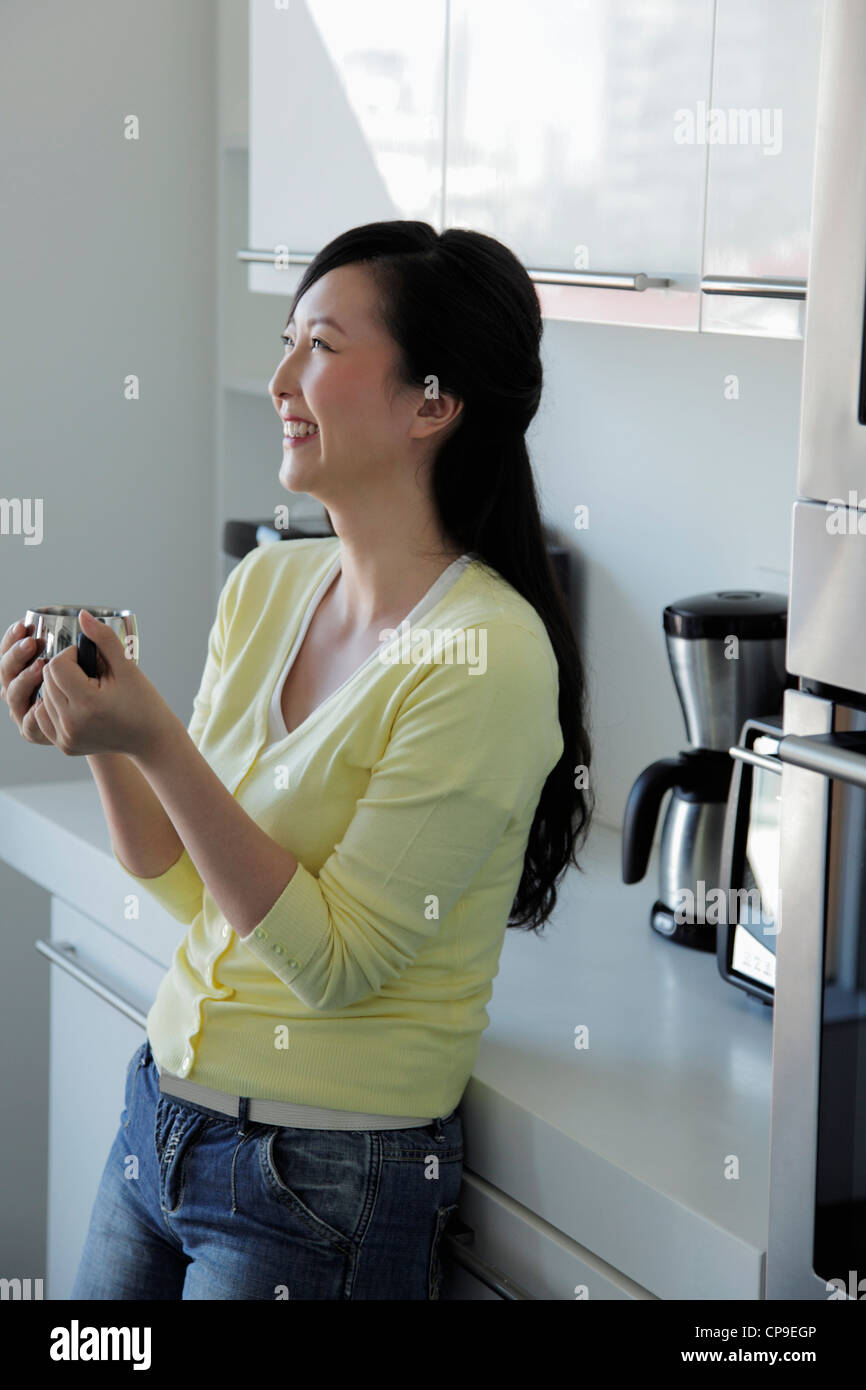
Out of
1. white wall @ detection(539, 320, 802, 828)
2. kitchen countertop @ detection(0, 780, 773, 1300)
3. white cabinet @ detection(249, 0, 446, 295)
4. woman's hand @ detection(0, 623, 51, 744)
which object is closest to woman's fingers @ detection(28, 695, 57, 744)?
woman's hand @ detection(0, 623, 51, 744)

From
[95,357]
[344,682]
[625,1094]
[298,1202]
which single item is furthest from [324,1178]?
[95,357]

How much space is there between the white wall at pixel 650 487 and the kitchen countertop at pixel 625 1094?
34 centimetres

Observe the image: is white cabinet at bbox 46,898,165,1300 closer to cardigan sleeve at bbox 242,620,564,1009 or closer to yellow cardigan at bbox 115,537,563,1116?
yellow cardigan at bbox 115,537,563,1116

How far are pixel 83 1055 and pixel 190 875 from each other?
0.60m

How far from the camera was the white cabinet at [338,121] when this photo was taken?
5.54 ft

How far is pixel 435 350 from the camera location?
1.21 meters

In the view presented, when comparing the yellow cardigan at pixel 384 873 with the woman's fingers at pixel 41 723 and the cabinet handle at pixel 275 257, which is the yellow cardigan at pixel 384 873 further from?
the cabinet handle at pixel 275 257

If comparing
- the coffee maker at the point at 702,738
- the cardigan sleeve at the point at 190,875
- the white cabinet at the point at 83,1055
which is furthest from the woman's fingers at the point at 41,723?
the coffee maker at the point at 702,738

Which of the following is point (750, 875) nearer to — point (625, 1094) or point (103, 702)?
point (625, 1094)

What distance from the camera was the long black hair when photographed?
1205 millimetres

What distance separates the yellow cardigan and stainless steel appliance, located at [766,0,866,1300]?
27 cm
